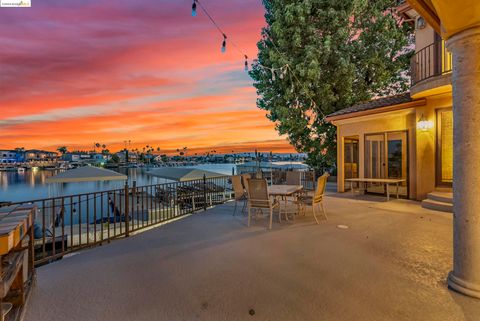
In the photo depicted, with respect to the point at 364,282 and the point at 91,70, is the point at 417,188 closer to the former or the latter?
the point at 364,282

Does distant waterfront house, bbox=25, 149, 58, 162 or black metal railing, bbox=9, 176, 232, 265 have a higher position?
distant waterfront house, bbox=25, 149, 58, 162

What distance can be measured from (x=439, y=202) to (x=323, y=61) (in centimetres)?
781

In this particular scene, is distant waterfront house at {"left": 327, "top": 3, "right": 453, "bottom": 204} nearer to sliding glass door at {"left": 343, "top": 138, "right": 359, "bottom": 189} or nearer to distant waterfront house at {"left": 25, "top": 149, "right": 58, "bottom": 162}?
sliding glass door at {"left": 343, "top": 138, "right": 359, "bottom": 189}

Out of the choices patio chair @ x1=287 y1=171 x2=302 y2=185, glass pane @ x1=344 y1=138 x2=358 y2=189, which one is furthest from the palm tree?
patio chair @ x1=287 y1=171 x2=302 y2=185

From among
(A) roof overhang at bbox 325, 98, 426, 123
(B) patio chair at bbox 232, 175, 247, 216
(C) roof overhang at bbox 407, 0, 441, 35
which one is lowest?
(B) patio chair at bbox 232, 175, 247, 216

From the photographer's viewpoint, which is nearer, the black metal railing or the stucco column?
the stucco column

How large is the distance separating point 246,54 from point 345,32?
659cm

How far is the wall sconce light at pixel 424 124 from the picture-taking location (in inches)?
287

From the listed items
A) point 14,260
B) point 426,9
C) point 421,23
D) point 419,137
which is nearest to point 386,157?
point 419,137

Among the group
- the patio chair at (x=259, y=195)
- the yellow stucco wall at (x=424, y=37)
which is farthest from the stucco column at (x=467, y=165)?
the yellow stucco wall at (x=424, y=37)

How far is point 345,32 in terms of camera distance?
37.7 ft

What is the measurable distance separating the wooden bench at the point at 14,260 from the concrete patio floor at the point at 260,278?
0.19m

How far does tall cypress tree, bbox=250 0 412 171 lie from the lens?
11359mm

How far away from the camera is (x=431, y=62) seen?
7.44 meters
